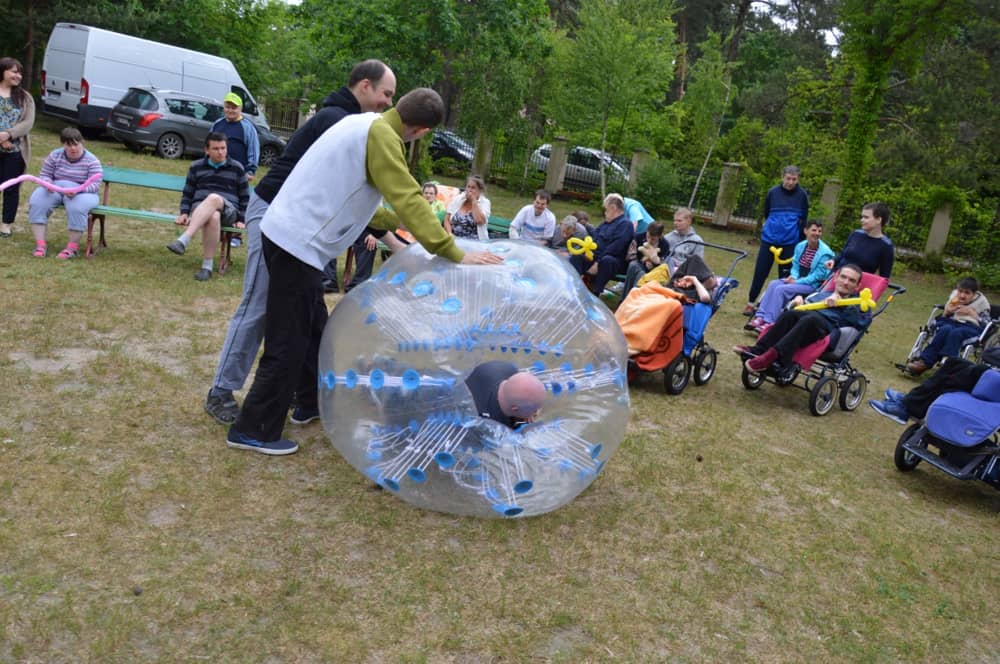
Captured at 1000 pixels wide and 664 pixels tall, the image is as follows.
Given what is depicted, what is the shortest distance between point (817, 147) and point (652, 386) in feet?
56.1

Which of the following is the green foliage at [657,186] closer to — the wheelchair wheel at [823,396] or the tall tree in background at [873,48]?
the tall tree in background at [873,48]

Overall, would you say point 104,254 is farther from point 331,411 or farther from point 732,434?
point 732,434

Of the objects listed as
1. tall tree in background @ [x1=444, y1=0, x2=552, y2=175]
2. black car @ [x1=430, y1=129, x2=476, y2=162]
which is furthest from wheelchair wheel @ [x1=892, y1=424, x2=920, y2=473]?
black car @ [x1=430, y1=129, x2=476, y2=162]

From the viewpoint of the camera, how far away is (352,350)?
3957 mm

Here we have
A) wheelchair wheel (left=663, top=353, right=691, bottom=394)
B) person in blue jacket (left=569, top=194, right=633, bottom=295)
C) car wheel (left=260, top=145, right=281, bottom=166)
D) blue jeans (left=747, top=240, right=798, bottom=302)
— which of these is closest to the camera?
wheelchair wheel (left=663, top=353, right=691, bottom=394)

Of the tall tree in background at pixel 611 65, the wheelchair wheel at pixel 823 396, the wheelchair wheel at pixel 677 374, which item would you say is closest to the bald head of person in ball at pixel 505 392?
the wheelchair wheel at pixel 677 374

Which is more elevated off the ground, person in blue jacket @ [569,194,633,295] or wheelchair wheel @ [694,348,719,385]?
person in blue jacket @ [569,194,633,295]

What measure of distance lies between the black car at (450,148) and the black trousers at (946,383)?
19770 mm

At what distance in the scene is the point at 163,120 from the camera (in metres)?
17.5

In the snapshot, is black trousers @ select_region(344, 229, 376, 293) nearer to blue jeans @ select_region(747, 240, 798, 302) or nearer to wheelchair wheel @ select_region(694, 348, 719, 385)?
wheelchair wheel @ select_region(694, 348, 719, 385)

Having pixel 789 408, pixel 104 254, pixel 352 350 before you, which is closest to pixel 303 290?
pixel 352 350

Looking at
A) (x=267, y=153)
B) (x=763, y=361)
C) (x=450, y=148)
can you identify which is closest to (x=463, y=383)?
(x=763, y=361)

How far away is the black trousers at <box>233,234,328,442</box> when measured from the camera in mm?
4212

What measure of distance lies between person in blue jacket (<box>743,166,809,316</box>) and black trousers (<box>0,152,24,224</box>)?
8489mm
